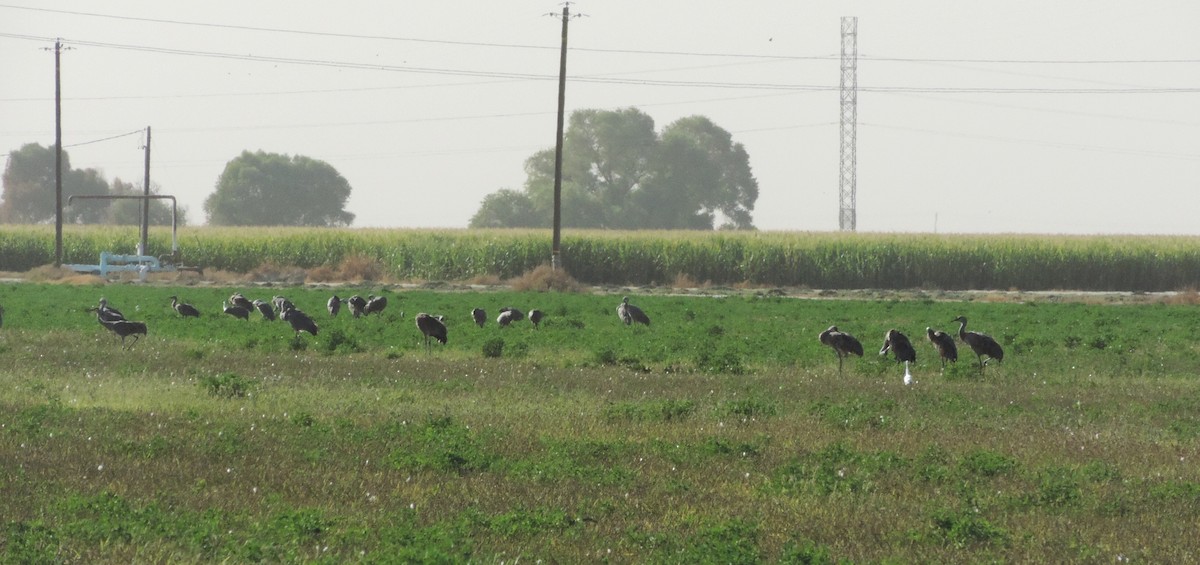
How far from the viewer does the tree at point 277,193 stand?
139125mm

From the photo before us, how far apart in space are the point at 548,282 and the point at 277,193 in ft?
296

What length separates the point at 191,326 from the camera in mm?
31703

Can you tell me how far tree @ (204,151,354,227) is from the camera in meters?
139

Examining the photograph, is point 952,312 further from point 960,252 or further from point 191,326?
point 960,252

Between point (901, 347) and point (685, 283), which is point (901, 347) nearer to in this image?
point (901, 347)

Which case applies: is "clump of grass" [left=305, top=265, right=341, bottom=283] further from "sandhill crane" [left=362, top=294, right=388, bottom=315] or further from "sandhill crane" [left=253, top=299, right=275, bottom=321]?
"sandhill crane" [left=253, top=299, right=275, bottom=321]

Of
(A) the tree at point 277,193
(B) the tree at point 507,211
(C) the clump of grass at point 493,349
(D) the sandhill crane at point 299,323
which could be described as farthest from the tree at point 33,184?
(C) the clump of grass at point 493,349

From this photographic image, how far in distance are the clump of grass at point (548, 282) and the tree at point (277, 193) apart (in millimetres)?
86810

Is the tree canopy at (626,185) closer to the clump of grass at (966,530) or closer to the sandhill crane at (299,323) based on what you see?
the sandhill crane at (299,323)

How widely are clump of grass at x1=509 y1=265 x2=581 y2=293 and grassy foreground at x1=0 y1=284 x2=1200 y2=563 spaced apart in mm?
29076

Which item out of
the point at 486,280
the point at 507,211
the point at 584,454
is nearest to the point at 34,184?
the point at 507,211

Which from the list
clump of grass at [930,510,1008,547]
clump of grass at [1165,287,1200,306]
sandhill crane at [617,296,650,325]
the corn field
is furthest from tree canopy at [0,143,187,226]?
clump of grass at [930,510,1008,547]

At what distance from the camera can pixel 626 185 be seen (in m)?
138

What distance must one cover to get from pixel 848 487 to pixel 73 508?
22.0 feet
